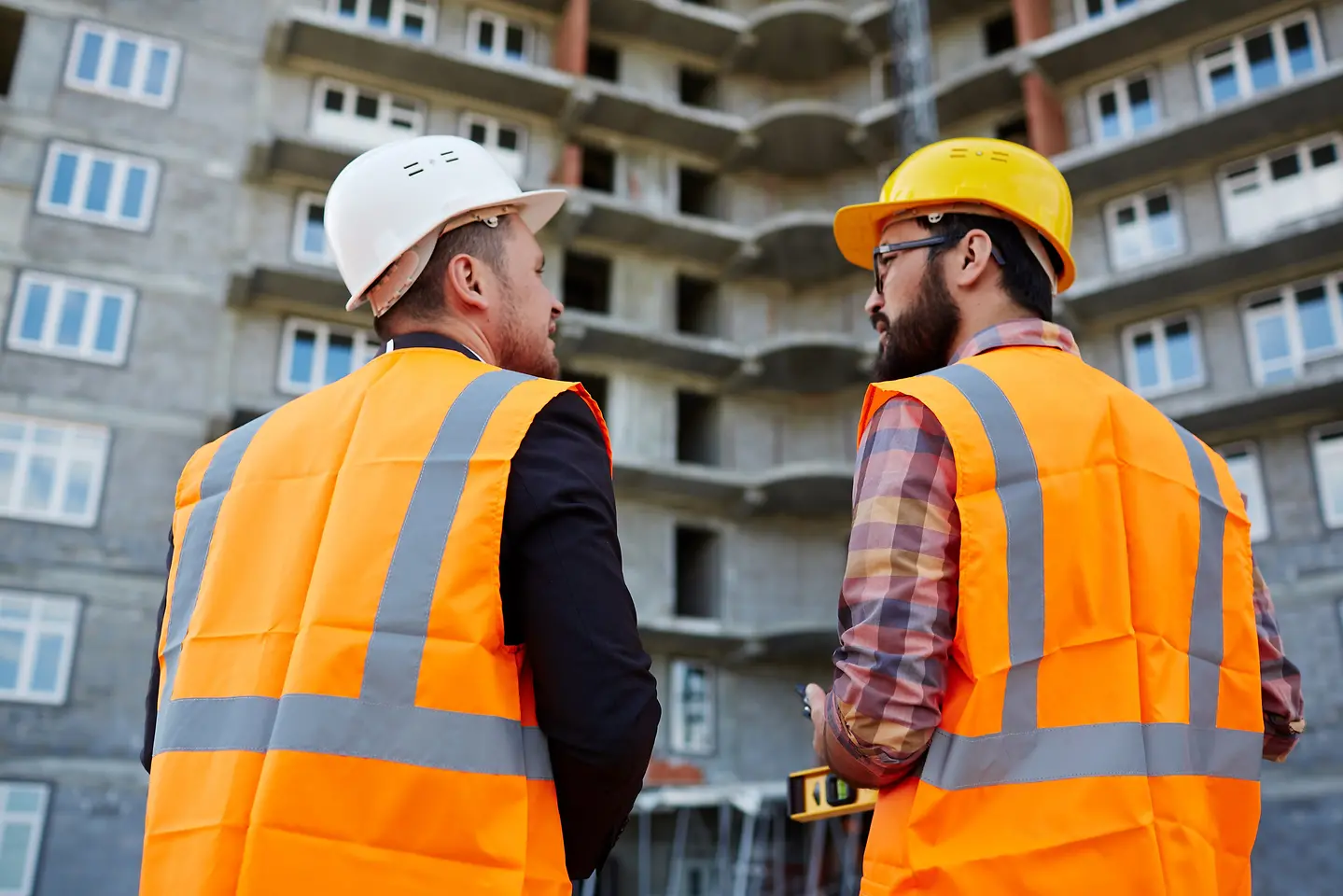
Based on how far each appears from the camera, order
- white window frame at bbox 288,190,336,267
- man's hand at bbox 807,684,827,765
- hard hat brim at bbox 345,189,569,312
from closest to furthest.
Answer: man's hand at bbox 807,684,827,765 → hard hat brim at bbox 345,189,569,312 → white window frame at bbox 288,190,336,267

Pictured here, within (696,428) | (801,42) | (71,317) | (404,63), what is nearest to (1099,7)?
(801,42)

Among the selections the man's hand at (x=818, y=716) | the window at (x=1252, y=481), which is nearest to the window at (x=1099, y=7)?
the window at (x=1252, y=481)

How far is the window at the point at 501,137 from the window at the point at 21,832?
15188 mm

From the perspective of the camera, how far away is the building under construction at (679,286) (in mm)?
19469

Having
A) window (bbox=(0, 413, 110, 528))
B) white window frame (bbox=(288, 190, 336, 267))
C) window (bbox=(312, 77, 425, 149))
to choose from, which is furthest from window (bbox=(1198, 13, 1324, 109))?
window (bbox=(0, 413, 110, 528))

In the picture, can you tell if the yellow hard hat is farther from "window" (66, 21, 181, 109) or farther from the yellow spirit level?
"window" (66, 21, 181, 109)

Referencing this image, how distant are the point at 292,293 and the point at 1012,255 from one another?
2136 cm

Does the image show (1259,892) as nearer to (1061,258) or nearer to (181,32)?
(1061,258)

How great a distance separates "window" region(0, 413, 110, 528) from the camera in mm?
19547

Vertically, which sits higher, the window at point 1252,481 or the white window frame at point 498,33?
the white window frame at point 498,33

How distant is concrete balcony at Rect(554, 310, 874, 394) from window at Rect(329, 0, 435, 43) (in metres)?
7.20

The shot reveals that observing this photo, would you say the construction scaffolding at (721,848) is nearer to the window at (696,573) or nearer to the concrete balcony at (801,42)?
the window at (696,573)

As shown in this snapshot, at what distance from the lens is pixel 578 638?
6.81ft

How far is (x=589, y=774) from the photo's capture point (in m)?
2.08
